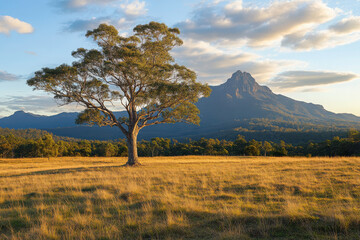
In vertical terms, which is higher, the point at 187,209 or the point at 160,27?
the point at 160,27

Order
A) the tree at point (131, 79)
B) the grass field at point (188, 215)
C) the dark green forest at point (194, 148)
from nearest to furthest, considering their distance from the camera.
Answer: the grass field at point (188, 215), the tree at point (131, 79), the dark green forest at point (194, 148)

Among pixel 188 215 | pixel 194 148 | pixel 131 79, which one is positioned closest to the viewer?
pixel 188 215

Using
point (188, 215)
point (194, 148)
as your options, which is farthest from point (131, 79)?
point (194, 148)

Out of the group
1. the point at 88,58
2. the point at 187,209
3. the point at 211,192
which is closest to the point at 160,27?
the point at 88,58

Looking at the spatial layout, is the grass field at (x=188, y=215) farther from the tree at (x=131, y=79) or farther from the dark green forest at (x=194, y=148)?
the dark green forest at (x=194, y=148)

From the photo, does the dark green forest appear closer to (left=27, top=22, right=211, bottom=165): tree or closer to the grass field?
(left=27, top=22, right=211, bottom=165): tree

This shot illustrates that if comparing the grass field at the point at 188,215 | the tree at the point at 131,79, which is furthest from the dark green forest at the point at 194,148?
the grass field at the point at 188,215

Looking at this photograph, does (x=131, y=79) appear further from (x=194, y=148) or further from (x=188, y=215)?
(x=194, y=148)

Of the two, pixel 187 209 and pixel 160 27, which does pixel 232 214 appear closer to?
pixel 187 209

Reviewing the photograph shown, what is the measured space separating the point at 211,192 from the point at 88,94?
865 inches

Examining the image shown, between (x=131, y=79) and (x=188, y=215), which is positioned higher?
(x=131, y=79)

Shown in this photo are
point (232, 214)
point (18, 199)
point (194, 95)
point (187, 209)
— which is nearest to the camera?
point (232, 214)

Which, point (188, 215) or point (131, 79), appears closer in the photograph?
point (188, 215)

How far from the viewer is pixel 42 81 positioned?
25047 mm
